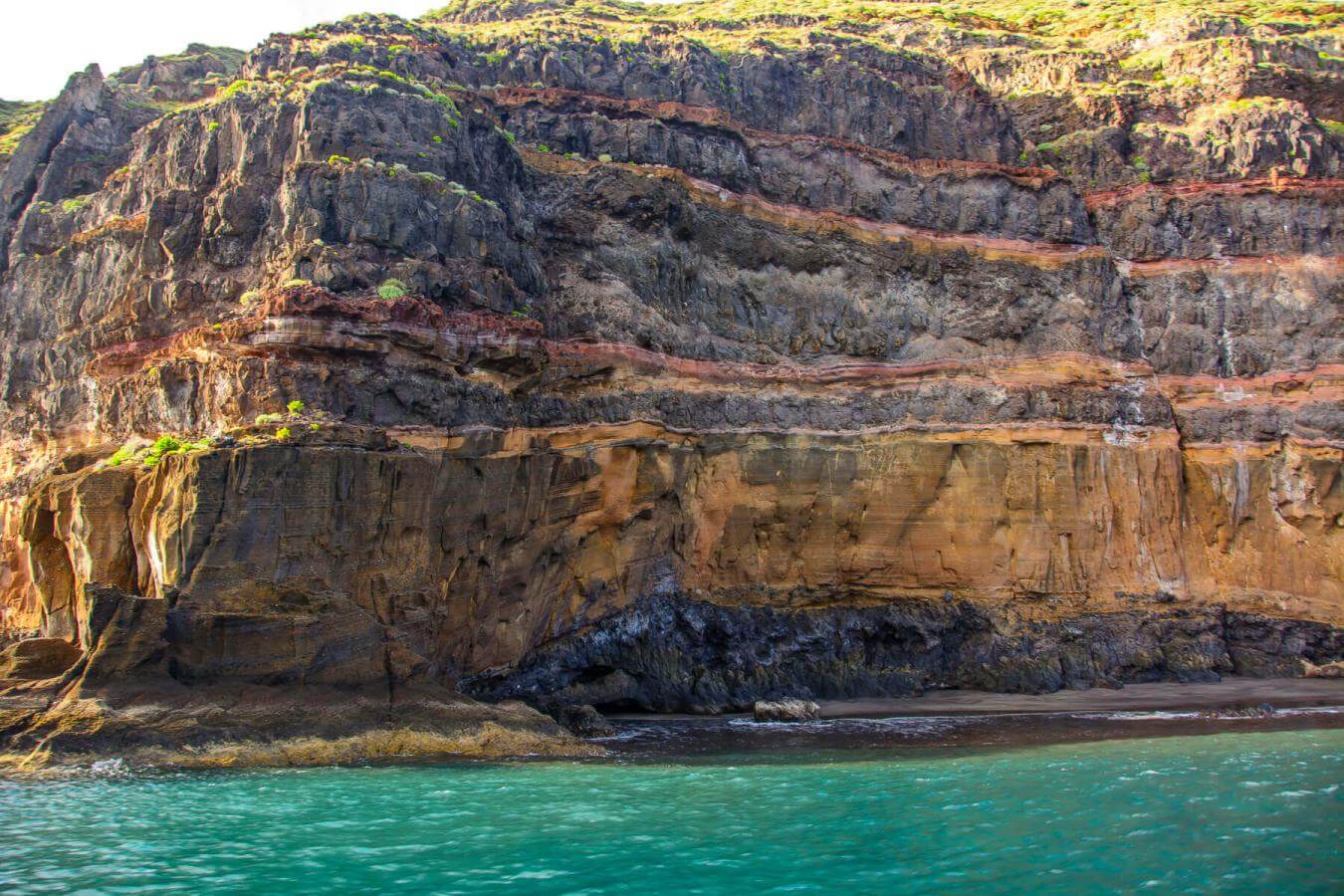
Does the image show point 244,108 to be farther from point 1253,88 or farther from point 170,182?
point 1253,88

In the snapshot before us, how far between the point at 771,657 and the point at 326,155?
66.8 ft

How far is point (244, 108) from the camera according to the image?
29938 mm

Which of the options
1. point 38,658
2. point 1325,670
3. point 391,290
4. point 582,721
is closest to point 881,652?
point 582,721

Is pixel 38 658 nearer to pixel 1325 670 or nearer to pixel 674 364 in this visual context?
pixel 674 364

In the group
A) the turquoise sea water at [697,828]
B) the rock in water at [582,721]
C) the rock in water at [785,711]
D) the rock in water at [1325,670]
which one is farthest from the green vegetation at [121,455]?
the rock in water at [1325,670]

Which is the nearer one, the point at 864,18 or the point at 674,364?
the point at 674,364

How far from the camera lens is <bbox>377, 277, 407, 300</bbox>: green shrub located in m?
25.9

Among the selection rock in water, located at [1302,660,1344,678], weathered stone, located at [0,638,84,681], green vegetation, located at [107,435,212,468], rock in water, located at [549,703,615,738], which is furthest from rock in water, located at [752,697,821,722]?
weathered stone, located at [0,638,84,681]

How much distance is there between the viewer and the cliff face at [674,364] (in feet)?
76.6

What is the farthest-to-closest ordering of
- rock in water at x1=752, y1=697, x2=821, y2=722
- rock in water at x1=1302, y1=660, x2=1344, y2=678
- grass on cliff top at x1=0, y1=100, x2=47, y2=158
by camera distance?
1. grass on cliff top at x1=0, y1=100, x2=47, y2=158
2. rock in water at x1=1302, y1=660, x2=1344, y2=678
3. rock in water at x1=752, y1=697, x2=821, y2=722

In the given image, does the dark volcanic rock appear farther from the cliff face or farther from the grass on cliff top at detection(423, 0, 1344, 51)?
the grass on cliff top at detection(423, 0, 1344, 51)

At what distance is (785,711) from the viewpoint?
2808cm

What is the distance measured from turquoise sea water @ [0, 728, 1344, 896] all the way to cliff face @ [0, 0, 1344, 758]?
446cm

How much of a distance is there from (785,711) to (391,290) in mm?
16218
